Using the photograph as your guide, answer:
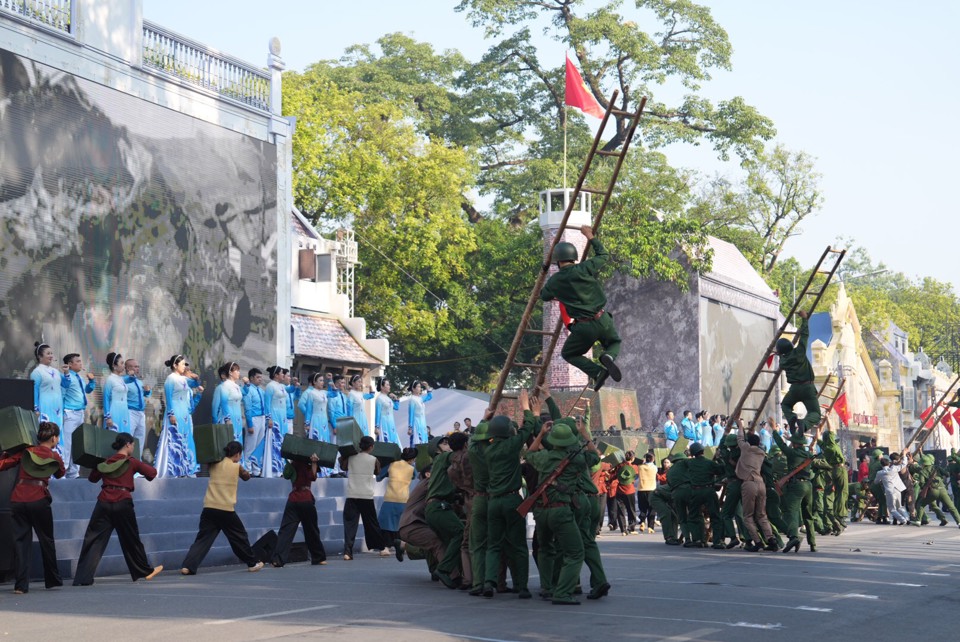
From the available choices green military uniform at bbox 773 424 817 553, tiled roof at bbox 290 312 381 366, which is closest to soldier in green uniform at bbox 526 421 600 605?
green military uniform at bbox 773 424 817 553

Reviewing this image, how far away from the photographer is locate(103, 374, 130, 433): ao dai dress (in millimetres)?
19266

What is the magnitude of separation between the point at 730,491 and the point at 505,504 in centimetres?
788

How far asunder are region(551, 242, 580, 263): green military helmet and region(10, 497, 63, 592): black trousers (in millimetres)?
6275

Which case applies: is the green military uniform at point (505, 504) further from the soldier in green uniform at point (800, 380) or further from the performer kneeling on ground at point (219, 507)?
the soldier in green uniform at point (800, 380)

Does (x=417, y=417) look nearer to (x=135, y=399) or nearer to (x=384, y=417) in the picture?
(x=384, y=417)

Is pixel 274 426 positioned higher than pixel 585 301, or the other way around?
pixel 585 301

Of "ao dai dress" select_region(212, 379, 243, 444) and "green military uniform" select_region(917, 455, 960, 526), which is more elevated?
"ao dai dress" select_region(212, 379, 243, 444)

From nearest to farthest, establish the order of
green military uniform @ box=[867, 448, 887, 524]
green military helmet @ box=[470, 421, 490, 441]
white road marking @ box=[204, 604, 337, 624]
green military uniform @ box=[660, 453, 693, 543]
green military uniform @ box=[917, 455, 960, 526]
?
1. white road marking @ box=[204, 604, 337, 624]
2. green military helmet @ box=[470, 421, 490, 441]
3. green military uniform @ box=[660, 453, 693, 543]
4. green military uniform @ box=[867, 448, 887, 524]
5. green military uniform @ box=[917, 455, 960, 526]

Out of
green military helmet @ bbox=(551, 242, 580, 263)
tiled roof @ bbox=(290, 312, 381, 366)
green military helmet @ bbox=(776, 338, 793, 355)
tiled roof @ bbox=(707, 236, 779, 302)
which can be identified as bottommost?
green military helmet @ bbox=(776, 338, 793, 355)

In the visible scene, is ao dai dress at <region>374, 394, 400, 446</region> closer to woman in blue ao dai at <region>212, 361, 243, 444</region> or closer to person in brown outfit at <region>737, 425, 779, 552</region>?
woman in blue ao dai at <region>212, 361, 243, 444</region>

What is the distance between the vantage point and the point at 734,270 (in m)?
45.7

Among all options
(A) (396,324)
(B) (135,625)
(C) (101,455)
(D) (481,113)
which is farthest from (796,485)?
(D) (481,113)

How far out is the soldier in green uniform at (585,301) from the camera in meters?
12.3

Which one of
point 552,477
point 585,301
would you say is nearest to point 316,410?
point 552,477
